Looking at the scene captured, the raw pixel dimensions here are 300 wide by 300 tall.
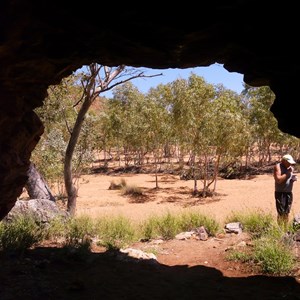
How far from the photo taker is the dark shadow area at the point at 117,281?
538cm

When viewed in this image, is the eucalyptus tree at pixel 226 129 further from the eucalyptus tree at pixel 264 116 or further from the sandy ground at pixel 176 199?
the eucalyptus tree at pixel 264 116

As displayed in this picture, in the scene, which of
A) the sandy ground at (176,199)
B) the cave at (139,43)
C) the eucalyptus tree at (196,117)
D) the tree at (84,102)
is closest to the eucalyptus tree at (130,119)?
the sandy ground at (176,199)

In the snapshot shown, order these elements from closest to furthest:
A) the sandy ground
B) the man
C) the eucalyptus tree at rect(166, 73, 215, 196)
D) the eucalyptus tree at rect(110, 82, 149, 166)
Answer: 1. the man
2. the sandy ground
3. the eucalyptus tree at rect(166, 73, 215, 196)
4. the eucalyptus tree at rect(110, 82, 149, 166)

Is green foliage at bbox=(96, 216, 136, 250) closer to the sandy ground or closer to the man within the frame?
the man

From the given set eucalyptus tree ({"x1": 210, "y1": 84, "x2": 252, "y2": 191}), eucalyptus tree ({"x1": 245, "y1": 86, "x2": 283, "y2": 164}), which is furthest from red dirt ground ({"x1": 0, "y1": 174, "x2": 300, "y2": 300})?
eucalyptus tree ({"x1": 245, "y1": 86, "x2": 283, "y2": 164})

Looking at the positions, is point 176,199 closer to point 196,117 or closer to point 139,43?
point 196,117

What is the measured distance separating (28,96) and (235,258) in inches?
198

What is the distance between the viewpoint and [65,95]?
45.3ft

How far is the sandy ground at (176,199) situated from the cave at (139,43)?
10659 mm

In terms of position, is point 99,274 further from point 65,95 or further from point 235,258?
point 65,95

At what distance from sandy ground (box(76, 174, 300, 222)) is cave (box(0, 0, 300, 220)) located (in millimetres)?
10659

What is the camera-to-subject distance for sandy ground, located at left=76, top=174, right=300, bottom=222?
55.7ft

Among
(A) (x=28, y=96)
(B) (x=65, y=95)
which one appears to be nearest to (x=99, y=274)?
(A) (x=28, y=96)

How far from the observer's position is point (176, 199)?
2191 centimetres
